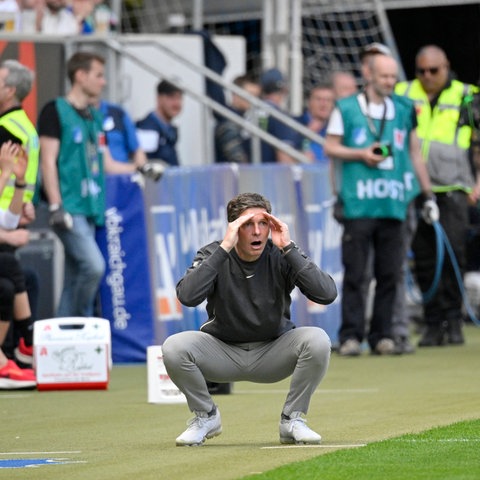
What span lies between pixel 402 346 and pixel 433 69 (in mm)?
2587

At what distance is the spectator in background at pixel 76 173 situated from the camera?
48.7ft

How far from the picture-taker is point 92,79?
1480 centimetres

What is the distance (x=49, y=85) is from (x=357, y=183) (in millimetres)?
2957

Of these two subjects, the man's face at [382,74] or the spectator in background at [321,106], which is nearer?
the man's face at [382,74]

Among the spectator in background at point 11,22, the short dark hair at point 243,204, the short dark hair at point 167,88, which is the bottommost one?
the short dark hair at point 243,204

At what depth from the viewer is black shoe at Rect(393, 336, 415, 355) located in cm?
1603

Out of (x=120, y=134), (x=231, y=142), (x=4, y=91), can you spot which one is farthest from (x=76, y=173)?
(x=231, y=142)

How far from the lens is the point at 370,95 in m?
16.0

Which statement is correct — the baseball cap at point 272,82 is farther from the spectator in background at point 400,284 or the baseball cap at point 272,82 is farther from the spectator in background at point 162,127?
the spectator in background at point 400,284

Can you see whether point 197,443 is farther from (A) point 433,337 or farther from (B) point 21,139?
(A) point 433,337

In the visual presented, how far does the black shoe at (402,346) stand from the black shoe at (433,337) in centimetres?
83

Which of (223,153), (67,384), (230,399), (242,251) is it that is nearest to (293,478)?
(242,251)

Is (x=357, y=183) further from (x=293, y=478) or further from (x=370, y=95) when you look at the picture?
(x=293, y=478)

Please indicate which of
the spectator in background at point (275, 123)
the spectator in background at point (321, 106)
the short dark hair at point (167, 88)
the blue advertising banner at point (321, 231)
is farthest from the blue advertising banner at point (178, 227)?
the spectator in background at point (321, 106)
